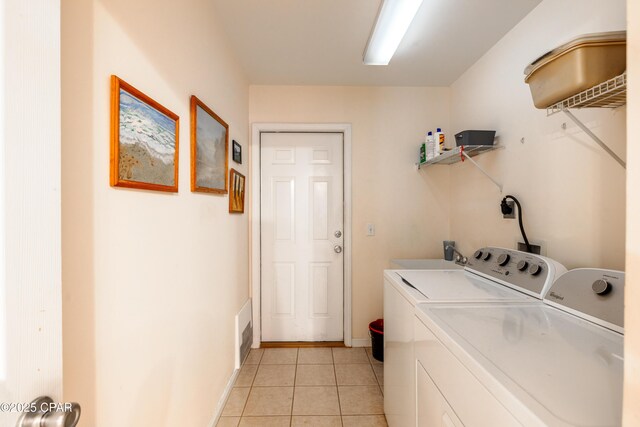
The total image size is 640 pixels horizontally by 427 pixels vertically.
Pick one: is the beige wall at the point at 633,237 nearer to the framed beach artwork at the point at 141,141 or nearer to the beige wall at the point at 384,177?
the framed beach artwork at the point at 141,141

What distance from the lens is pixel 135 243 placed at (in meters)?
0.93

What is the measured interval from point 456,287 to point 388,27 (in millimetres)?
1400

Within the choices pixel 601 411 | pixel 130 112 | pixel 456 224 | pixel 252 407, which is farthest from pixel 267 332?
pixel 601 411

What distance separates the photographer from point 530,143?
156 cm

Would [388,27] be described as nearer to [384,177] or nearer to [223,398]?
[384,177]

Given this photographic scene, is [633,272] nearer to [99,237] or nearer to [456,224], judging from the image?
[99,237]

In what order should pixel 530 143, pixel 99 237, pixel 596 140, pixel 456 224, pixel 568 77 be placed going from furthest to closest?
pixel 456 224 < pixel 530 143 < pixel 596 140 < pixel 568 77 < pixel 99 237

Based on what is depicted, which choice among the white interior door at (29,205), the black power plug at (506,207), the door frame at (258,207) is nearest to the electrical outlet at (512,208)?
the black power plug at (506,207)

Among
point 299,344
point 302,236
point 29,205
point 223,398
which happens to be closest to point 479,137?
point 302,236

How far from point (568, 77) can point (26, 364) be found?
1.58 m

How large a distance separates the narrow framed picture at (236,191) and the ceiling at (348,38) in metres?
0.93

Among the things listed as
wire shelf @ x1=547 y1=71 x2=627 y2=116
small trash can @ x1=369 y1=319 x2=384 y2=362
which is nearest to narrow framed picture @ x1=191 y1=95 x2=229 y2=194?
wire shelf @ x1=547 y1=71 x2=627 y2=116

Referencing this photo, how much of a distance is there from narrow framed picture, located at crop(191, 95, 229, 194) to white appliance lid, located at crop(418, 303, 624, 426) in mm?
1233

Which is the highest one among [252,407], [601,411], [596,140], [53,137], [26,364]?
[596,140]
